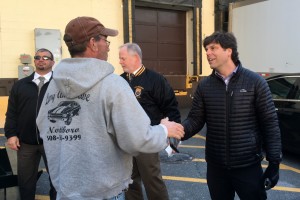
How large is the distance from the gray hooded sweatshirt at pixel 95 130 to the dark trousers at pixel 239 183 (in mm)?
1077

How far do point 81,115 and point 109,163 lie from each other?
286 millimetres

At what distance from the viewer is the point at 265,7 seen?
832 cm

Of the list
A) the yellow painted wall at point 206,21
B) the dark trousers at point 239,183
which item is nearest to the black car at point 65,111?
the dark trousers at point 239,183

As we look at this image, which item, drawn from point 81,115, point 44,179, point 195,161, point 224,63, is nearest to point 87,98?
point 81,115

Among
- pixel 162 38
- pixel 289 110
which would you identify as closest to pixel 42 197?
pixel 289 110

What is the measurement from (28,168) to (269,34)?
6945 mm

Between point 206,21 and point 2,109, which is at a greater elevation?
point 206,21

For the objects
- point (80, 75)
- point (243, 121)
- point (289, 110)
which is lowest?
point (289, 110)

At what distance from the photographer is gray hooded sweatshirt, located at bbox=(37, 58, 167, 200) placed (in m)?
1.62

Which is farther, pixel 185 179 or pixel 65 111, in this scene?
pixel 185 179

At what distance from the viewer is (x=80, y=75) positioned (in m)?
1.66

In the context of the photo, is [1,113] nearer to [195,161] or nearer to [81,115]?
[195,161]

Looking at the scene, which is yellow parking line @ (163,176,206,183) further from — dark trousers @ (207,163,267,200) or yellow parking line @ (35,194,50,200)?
dark trousers @ (207,163,267,200)

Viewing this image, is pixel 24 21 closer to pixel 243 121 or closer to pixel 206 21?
pixel 206 21
